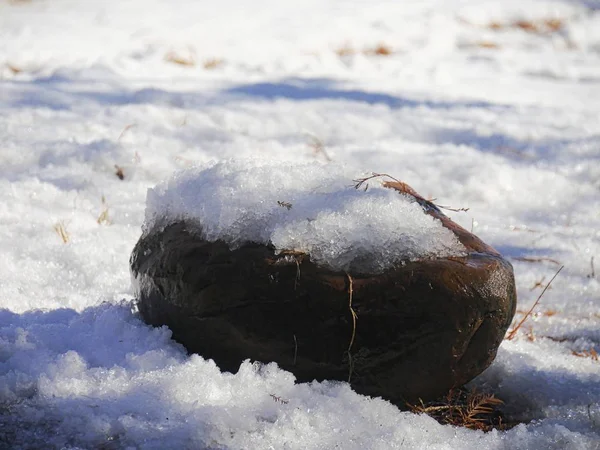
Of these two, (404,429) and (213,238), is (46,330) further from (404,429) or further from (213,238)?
(404,429)

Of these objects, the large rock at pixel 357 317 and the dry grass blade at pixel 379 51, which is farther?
the dry grass blade at pixel 379 51

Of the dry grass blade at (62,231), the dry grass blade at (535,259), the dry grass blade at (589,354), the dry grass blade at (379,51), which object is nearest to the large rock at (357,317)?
the dry grass blade at (589,354)

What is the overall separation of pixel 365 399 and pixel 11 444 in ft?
3.09

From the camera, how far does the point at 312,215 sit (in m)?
2.06

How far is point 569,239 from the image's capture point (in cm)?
365

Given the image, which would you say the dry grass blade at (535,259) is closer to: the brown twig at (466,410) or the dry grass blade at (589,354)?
the dry grass blade at (589,354)

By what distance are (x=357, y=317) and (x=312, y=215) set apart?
35 cm

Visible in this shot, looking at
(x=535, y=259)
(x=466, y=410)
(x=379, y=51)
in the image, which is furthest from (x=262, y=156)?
(x=379, y=51)

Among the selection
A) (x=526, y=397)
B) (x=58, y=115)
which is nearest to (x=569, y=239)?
(x=526, y=397)

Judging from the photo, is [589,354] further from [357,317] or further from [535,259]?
[357,317]

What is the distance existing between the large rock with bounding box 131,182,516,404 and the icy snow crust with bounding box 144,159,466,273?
0.04 metres

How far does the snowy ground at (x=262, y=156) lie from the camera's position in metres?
1.81

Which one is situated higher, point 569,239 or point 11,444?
point 11,444

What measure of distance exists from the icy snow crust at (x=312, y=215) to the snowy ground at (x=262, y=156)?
1.28ft
